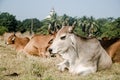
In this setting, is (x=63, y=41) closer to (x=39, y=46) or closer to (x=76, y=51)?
(x=76, y=51)

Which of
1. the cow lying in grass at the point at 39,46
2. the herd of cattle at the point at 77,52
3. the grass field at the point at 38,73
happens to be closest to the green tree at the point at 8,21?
the cow lying in grass at the point at 39,46

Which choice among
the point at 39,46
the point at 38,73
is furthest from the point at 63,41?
the point at 39,46

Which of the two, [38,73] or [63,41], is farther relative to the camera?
[63,41]

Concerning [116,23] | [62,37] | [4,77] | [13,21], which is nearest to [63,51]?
[62,37]

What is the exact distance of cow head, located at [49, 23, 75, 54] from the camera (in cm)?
812

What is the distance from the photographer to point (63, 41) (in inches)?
320

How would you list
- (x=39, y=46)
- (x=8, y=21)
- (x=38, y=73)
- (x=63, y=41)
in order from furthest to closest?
1. (x=8, y=21)
2. (x=39, y=46)
3. (x=63, y=41)
4. (x=38, y=73)

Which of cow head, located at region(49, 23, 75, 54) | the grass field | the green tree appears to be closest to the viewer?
the grass field

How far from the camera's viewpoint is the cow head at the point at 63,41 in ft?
26.6

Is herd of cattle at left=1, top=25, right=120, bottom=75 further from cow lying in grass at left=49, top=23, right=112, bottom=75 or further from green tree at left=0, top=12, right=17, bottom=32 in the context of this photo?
green tree at left=0, top=12, right=17, bottom=32

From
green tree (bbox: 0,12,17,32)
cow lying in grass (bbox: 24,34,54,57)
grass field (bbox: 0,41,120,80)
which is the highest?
green tree (bbox: 0,12,17,32)

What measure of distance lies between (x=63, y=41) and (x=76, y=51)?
44 centimetres

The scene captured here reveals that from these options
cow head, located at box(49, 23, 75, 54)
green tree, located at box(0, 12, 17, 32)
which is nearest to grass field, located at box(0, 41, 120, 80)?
cow head, located at box(49, 23, 75, 54)

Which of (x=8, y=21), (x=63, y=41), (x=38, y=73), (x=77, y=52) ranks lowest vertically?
(x=38, y=73)
